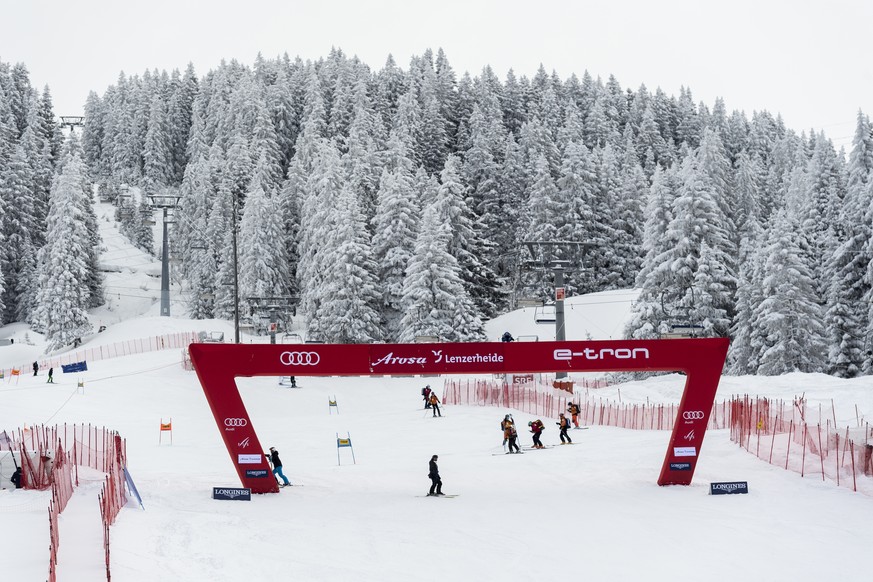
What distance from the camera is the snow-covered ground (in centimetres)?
1527

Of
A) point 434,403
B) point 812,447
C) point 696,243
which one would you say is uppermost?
point 696,243

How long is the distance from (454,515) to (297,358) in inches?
205

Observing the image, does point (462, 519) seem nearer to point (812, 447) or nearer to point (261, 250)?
point (812, 447)

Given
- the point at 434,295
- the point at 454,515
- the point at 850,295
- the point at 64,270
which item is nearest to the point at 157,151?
the point at 64,270

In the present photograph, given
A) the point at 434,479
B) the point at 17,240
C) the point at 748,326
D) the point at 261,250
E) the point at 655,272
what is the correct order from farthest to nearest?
the point at 17,240
the point at 261,250
the point at 655,272
the point at 748,326
the point at 434,479

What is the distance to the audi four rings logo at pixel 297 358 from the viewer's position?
864 inches

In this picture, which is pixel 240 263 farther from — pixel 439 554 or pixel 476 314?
pixel 439 554

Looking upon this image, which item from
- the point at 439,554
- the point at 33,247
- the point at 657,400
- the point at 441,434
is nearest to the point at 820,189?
the point at 657,400

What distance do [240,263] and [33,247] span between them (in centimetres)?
2188

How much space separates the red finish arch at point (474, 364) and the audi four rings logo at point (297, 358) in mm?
23

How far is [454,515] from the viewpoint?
1970 cm

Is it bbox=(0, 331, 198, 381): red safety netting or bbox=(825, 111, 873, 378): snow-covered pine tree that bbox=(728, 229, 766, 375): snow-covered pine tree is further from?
bbox=(0, 331, 198, 381): red safety netting

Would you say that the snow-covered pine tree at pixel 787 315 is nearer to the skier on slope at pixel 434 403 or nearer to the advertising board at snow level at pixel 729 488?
the skier on slope at pixel 434 403

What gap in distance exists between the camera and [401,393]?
156 feet
